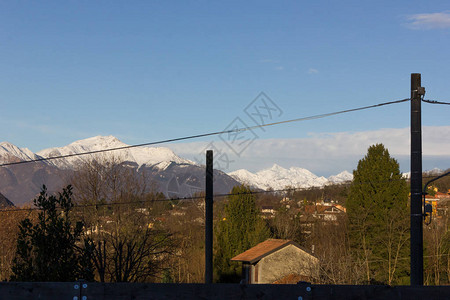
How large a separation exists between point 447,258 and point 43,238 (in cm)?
3855

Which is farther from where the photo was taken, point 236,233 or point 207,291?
point 236,233

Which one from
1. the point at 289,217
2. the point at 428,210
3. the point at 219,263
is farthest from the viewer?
the point at 289,217

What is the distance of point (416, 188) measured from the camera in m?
10.6

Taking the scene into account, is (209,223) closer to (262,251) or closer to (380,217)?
(262,251)

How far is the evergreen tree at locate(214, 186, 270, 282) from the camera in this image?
49438 millimetres

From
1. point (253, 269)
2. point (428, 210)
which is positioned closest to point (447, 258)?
point (253, 269)

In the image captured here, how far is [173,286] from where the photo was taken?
15.4ft

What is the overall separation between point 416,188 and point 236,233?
44066mm

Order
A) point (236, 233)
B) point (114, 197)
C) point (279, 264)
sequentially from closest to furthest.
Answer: point (279, 264) → point (114, 197) → point (236, 233)

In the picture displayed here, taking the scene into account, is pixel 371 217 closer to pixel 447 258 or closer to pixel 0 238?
pixel 447 258

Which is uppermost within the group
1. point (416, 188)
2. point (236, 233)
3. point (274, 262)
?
point (416, 188)

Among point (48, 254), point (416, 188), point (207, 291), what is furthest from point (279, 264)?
point (207, 291)

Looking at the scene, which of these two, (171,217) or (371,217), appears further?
(171,217)

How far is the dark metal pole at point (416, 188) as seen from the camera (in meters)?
10.3
